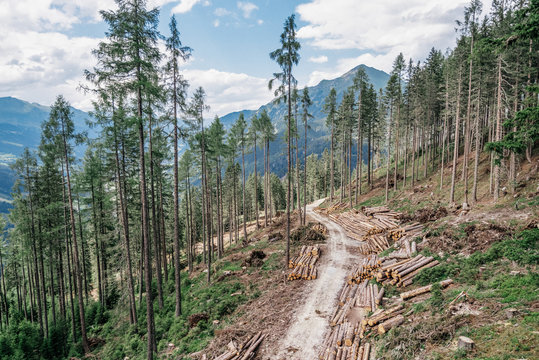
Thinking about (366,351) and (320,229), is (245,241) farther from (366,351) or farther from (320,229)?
(366,351)

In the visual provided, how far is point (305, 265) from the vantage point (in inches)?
688

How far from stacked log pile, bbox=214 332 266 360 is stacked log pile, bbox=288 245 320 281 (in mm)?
Answer: 5958

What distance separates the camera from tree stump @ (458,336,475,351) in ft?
22.3

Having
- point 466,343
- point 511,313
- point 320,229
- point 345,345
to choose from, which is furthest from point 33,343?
point 511,313

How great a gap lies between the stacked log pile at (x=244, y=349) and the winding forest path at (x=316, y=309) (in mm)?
868

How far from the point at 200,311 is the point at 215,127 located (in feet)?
52.6

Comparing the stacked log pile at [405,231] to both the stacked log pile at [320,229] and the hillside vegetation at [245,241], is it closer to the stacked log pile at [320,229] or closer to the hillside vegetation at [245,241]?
the hillside vegetation at [245,241]

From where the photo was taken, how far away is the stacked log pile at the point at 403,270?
43.4 ft

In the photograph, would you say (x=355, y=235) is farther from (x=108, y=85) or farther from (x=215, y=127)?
(x=108, y=85)

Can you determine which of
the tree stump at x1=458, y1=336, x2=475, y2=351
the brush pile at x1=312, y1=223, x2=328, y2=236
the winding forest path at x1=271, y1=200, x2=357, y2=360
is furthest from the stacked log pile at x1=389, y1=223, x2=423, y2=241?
the tree stump at x1=458, y1=336, x2=475, y2=351

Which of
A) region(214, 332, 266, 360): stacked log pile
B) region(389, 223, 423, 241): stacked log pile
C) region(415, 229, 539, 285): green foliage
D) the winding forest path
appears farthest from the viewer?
region(389, 223, 423, 241): stacked log pile

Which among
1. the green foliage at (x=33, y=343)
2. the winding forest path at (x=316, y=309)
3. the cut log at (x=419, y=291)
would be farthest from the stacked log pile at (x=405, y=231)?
the green foliage at (x=33, y=343)

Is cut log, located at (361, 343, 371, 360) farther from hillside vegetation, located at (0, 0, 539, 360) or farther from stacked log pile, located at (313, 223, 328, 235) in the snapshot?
stacked log pile, located at (313, 223, 328, 235)

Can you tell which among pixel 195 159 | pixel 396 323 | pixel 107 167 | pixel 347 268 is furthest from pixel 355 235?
pixel 107 167
